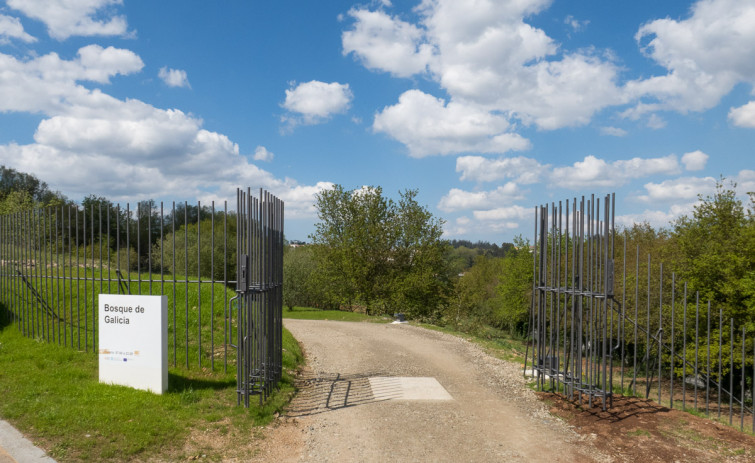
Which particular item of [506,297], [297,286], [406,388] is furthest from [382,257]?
[406,388]

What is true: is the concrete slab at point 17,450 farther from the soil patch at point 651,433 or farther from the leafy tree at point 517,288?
the leafy tree at point 517,288

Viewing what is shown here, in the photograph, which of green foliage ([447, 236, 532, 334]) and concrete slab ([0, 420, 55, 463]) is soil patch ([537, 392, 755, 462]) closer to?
concrete slab ([0, 420, 55, 463])

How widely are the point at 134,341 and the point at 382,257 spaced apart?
24005 mm

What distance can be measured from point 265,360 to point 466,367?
16.8 ft

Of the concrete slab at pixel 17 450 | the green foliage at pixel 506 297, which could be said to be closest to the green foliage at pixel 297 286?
the green foliage at pixel 506 297

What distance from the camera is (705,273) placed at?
1989cm

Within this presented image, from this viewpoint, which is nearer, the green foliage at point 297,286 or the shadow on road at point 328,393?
the shadow on road at point 328,393

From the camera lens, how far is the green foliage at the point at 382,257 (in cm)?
2964

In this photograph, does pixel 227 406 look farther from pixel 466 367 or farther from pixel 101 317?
pixel 466 367

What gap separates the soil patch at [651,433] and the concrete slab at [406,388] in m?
1.98

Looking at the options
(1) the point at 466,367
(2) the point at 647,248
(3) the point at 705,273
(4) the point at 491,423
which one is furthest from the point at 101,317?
(2) the point at 647,248

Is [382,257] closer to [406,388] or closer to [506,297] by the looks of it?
[506,297]

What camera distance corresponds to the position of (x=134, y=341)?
7.66m

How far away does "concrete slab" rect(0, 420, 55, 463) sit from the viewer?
18.0ft
